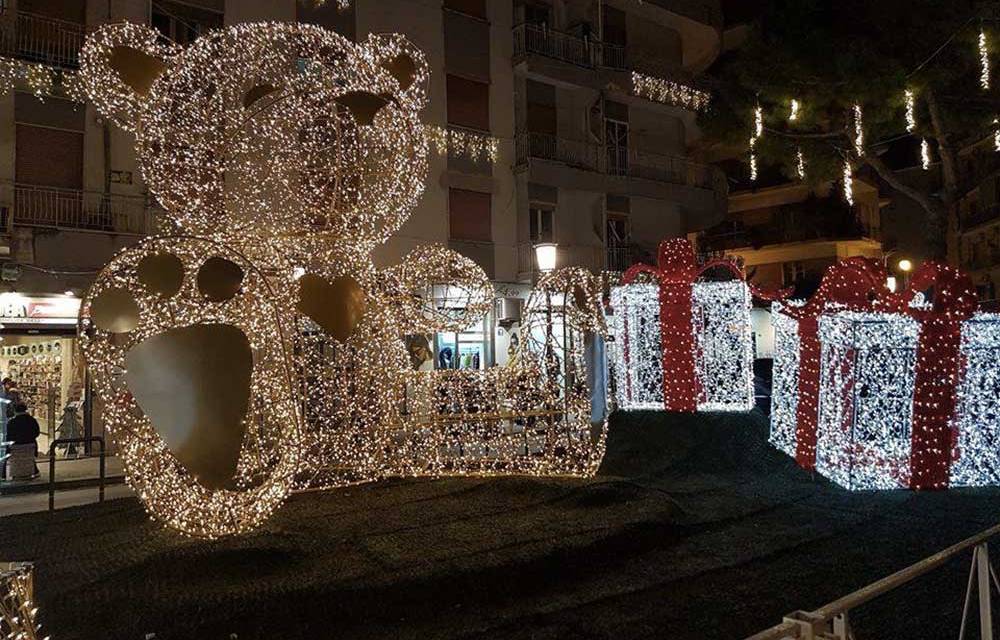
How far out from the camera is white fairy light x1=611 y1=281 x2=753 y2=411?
934cm

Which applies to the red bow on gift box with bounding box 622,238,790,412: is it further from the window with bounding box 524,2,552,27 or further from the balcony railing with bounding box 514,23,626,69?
the window with bounding box 524,2,552,27

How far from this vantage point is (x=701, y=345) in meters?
9.47

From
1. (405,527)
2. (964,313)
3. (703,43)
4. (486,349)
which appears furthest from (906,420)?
(703,43)

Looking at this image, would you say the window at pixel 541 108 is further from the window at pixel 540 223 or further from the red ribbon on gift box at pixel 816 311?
the red ribbon on gift box at pixel 816 311

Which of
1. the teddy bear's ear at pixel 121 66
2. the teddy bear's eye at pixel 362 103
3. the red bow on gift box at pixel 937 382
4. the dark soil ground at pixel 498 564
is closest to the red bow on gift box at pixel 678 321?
the red bow on gift box at pixel 937 382

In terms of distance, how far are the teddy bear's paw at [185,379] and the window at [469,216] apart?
38.0ft

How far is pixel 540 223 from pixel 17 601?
1606cm

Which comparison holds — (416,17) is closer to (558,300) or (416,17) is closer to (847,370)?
(558,300)

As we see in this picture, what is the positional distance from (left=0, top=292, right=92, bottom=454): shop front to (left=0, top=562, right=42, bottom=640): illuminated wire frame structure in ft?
31.7

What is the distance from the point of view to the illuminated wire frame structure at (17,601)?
119 inches

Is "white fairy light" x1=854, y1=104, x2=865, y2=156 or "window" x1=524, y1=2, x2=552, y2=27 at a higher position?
"window" x1=524, y1=2, x2=552, y2=27

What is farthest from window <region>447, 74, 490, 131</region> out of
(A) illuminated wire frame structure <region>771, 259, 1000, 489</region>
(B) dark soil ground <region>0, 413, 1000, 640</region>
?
(B) dark soil ground <region>0, 413, 1000, 640</region>

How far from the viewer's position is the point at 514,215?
17.7 metres

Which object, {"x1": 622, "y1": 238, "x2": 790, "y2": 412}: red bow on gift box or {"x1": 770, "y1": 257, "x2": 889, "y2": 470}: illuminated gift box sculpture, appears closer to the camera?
{"x1": 770, "y1": 257, "x2": 889, "y2": 470}: illuminated gift box sculpture
